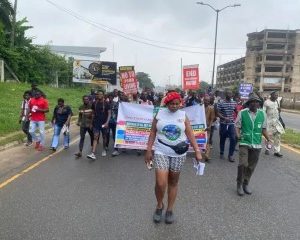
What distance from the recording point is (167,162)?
589 cm

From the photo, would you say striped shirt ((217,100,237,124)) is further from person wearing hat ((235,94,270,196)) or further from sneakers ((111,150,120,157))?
person wearing hat ((235,94,270,196))

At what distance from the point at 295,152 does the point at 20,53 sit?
3247 cm

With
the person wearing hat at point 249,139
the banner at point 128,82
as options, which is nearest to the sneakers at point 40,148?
the person wearing hat at point 249,139

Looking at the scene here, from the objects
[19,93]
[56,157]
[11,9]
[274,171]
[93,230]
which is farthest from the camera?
[11,9]

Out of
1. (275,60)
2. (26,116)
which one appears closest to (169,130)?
(26,116)

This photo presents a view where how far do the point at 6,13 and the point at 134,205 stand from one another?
36.0m

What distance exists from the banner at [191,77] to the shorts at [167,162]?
15.2m

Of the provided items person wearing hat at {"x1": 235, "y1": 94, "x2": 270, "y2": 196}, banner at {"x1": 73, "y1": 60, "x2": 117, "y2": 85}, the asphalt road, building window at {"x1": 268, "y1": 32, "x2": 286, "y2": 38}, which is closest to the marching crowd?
person wearing hat at {"x1": 235, "y1": 94, "x2": 270, "y2": 196}

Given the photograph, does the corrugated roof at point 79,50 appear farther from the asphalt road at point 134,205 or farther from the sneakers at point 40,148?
the asphalt road at point 134,205

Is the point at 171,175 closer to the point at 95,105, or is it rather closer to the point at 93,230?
the point at 93,230

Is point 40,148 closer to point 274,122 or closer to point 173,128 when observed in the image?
point 274,122

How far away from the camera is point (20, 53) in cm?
4091

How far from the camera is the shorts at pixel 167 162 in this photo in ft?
19.2

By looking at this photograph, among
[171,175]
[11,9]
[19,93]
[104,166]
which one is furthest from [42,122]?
[11,9]
